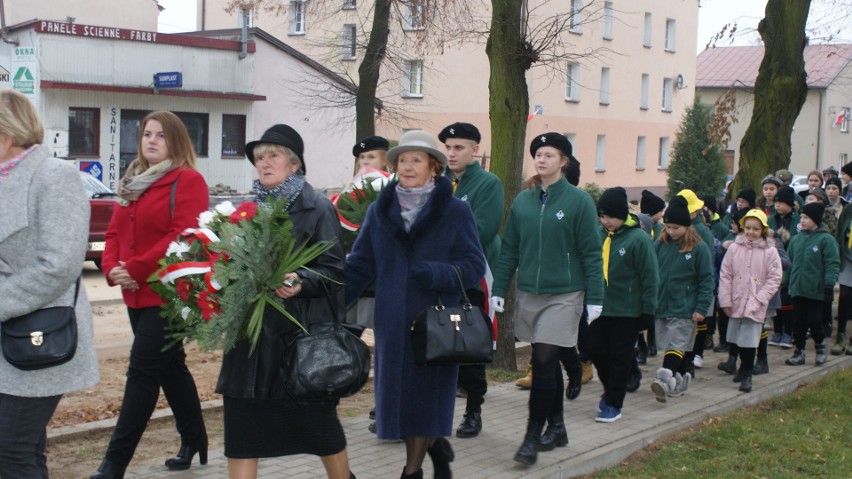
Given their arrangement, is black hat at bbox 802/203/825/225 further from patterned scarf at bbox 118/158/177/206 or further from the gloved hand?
patterned scarf at bbox 118/158/177/206

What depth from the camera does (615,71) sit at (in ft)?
171

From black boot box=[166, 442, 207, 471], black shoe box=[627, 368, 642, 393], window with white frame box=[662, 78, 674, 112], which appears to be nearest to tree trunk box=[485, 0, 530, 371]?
black shoe box=[627, 368, 642, 393]

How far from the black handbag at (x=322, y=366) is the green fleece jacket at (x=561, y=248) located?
2.14 meters

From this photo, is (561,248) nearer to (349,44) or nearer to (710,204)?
(710,204)

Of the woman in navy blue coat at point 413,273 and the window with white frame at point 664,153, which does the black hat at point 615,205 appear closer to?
the woman in navy blue coat at point 413,273

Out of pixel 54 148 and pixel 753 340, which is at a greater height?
pixel 54 148

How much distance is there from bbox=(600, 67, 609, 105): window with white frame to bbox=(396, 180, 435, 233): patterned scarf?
155 feet

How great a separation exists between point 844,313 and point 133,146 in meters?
26.7

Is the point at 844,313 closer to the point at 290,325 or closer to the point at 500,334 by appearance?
the point at 500,334

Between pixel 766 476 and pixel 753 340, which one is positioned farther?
pixel 753 340

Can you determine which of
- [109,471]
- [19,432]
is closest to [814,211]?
[109,471]

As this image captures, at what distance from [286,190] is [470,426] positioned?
9.34 feet

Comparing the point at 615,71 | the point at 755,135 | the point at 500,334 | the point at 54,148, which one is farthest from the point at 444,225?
the point at 615,71

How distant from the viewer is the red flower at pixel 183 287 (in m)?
Answer: 4.81
